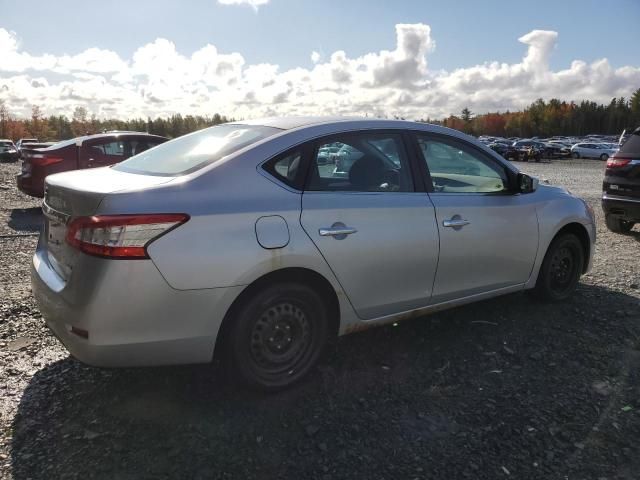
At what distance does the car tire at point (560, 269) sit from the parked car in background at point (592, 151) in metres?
42.0

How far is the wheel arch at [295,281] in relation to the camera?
2.84 m

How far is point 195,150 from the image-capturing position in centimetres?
332

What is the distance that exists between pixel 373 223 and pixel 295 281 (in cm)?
64

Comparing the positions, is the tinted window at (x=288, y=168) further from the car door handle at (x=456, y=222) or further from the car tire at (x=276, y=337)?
the car door handle at (x=456, y=222)

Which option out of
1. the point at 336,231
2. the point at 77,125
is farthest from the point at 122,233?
the point at 77,125

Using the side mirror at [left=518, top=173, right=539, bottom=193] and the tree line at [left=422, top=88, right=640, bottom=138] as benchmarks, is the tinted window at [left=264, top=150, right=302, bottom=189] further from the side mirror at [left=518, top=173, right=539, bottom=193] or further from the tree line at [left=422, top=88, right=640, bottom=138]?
the tree line at [left=422, top=88, right=640, bottom=138]

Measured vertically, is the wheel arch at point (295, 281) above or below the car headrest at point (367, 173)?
below

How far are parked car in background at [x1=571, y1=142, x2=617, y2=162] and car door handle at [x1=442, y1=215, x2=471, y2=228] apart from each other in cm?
4348

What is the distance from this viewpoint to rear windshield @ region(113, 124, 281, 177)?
3.06m

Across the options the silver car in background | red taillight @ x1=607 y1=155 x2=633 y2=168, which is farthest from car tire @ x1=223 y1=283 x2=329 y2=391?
red taillight @ x1=607 y1=155 x2=633 y2=168

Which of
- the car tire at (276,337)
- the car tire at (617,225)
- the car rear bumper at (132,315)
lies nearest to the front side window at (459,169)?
the car tire at (276,337)

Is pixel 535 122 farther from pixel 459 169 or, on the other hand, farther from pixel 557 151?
pixel 459 169

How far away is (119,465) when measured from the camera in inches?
96.8

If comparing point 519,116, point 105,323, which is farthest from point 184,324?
point 519,116
